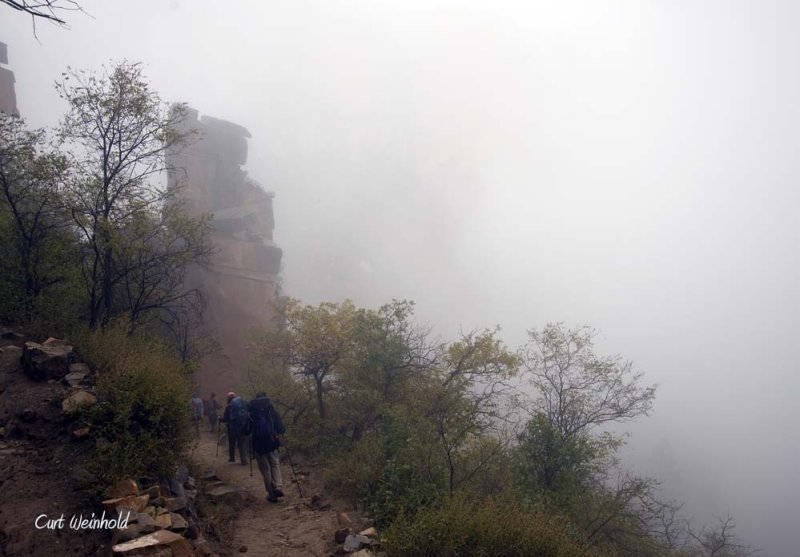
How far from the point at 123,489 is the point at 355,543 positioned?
331cm

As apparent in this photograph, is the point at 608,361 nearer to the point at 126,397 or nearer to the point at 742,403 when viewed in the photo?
the point at 126,397

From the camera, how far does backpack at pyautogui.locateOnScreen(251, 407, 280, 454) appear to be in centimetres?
895

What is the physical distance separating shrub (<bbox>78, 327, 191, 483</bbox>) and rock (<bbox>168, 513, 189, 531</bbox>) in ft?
3.34

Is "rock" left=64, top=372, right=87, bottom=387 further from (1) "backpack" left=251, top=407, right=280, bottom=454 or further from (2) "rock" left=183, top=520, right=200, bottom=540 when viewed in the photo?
(2) "rock" left=183, top=520, right=200, bottom=540

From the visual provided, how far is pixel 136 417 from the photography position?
7.63m

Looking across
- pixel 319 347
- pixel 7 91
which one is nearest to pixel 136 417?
pixel 319 347

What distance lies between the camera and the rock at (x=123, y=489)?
20.4ft

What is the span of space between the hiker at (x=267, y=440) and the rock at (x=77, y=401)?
2676 millimetres

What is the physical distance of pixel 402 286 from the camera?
116 metres

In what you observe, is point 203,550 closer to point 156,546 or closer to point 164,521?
point 164,521

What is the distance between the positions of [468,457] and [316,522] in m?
3.71

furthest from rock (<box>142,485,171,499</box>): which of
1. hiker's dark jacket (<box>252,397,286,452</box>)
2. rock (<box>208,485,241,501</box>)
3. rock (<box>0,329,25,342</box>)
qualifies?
rock (<box>0,329,25,342</box>)

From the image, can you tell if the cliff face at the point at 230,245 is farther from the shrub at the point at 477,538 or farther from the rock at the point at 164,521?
the shrub at the point at 477,538

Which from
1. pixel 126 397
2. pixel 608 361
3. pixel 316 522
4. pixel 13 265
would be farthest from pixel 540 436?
pixel 13 265
